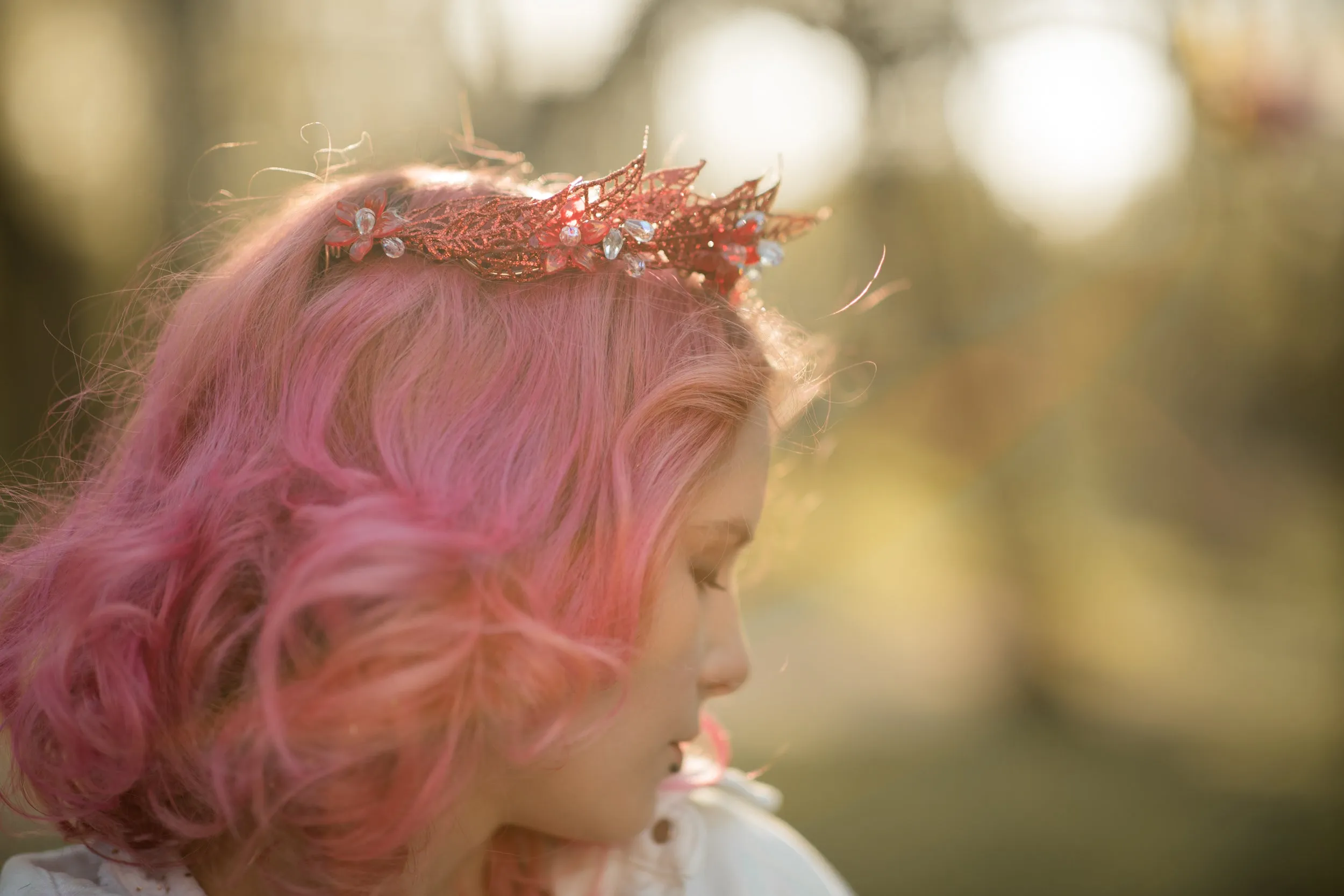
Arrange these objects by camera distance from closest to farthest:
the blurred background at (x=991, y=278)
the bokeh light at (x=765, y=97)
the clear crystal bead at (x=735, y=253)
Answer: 1. the clear crystal bead at (x=735, y=253)
2. the bokeh light at (x=765, y=97)
3. the blurred background at (x=991, y=278)

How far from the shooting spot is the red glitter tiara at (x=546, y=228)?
120 centimetres

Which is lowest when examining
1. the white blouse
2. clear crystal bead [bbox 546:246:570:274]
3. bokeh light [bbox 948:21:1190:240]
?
the white blouse

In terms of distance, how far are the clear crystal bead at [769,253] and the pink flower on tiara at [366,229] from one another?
0.50m

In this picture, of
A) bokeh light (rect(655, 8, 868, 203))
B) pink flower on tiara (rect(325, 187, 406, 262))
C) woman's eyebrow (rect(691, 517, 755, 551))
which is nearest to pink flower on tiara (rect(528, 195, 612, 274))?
pink flower on tiara (rect(325, 187, 406, 262))

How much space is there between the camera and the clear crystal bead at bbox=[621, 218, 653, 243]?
1229 mm

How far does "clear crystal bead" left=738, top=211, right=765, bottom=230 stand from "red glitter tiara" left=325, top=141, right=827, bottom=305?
0.24ft

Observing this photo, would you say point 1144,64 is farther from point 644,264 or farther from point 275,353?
point 275,353

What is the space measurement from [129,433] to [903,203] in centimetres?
473

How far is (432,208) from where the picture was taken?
4.06ft

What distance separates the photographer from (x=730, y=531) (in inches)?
48.6

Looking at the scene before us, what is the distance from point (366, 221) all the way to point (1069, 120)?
3901 millimetres

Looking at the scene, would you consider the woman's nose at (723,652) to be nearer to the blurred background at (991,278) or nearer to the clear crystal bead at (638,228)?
the clear crystal bead at (638,228)

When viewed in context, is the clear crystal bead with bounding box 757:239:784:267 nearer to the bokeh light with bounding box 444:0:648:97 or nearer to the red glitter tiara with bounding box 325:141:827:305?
the red glitter tiara with bounding box 325:141:827:305

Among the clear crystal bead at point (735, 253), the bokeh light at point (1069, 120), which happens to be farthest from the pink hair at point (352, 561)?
the bokeh light at point (1069, 120)
